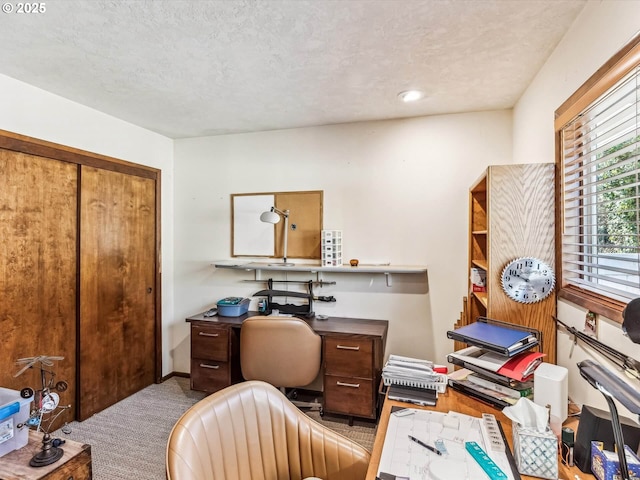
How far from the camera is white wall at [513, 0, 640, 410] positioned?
1.19 metres

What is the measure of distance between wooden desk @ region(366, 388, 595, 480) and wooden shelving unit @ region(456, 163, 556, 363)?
469mm

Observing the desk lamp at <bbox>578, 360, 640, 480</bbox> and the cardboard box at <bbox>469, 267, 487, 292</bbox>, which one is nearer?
the desk lamp at <bbox>578, 360, 640, 480</bbox>

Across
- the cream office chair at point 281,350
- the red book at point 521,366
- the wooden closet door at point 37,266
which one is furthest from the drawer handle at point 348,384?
the wooden closet door at point 37,266

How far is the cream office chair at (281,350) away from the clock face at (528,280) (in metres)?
1.34

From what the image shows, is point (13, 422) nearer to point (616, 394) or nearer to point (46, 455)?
point (46, 455)

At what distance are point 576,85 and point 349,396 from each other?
7.55 feet

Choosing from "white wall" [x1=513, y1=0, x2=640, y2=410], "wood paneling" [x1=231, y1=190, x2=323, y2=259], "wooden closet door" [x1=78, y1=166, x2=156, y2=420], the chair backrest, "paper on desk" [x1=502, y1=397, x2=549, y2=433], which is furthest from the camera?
"wood paneling" [x1=231, y1=190, x2=323, y2=259]

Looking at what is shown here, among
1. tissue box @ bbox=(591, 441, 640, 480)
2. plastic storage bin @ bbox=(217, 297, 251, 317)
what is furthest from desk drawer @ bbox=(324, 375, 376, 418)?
tissue box @ bbox=(591, 441, 640, 480)

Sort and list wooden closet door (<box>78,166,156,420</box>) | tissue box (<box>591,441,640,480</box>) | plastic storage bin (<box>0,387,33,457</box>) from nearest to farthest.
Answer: tissue box (<box>591,441,640,480</box>), plastic storage bin (<box>0,387,33,457</box>), wooden closet door (<box>78,166,156,420</box>)

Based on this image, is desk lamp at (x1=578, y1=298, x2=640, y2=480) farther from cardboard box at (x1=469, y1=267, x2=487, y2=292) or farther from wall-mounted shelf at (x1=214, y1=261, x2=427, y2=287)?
wall-mounted shelf at (x1=214, y1=261, x2=427, y2=287)

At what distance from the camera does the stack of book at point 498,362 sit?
1.42m

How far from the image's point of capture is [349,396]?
2.53 meters

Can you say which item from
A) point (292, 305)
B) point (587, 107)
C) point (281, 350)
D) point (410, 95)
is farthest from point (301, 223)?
point (587, 107)

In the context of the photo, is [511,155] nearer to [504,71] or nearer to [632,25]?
[504,71]
